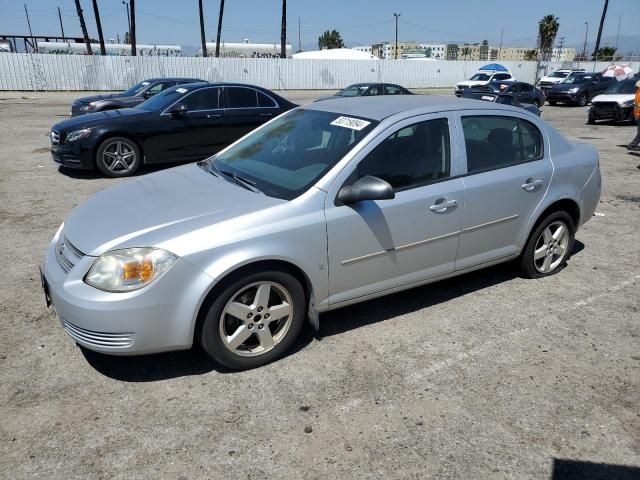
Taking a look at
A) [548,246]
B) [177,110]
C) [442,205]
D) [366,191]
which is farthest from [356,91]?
[366,191]

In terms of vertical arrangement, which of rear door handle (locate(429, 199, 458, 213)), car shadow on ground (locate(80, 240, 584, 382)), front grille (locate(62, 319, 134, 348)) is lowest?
car shadow on ground (locate(80, 240, 584, 382))

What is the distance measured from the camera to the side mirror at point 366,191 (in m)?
3.23

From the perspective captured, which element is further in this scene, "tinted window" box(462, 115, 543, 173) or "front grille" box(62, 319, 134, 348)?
"tinted window" box(462, 115, 543, 173)

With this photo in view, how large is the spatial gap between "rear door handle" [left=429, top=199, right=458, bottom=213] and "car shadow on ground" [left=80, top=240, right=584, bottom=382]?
862mm

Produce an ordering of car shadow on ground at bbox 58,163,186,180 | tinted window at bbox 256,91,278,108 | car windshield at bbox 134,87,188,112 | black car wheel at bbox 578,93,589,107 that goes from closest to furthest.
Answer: car shadow on ground at bbox 58,163,186,180 < car windshield at bbox 134,87,188,112 < tinted window at bbox 256,91,278,108 < black car wheel at bbox 578,93,589,107

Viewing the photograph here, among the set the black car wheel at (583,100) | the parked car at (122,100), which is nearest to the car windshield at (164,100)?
the parked car at (122,100)

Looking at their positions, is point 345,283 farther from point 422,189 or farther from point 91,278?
point 91,278

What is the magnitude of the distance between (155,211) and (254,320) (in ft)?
3.04

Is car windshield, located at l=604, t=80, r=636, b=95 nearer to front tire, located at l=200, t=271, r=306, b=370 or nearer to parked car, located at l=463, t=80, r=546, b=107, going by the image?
parked car, located at l=463, t=80, r=546, b=107

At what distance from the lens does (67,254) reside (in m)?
3.18

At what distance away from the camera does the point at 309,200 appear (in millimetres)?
3271

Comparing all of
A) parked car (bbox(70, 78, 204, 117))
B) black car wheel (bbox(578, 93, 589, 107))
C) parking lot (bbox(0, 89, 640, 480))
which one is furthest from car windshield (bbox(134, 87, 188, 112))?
black car wheel (bbox(578, 93, 589, 107))

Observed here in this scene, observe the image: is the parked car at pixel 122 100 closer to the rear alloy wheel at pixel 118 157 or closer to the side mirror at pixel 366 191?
the rear alloy wheel at pixel 118 157

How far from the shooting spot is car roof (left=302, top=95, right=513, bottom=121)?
3.80 meters
